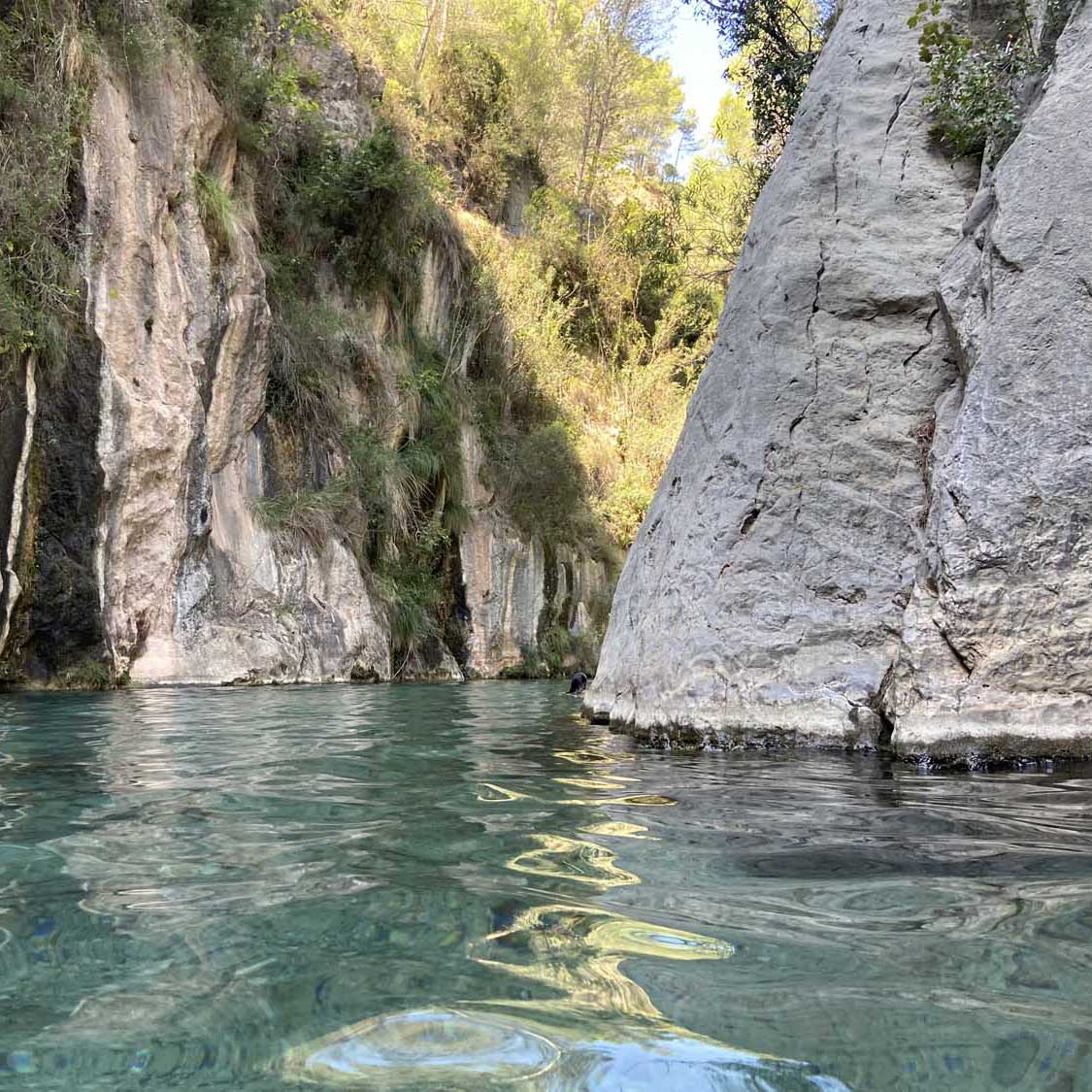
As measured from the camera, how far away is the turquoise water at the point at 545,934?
127cm

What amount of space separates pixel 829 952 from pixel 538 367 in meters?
20.8

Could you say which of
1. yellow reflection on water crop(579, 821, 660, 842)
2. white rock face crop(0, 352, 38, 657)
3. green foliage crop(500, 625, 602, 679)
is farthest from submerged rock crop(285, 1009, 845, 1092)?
green foliage crop(500, 625, 602, 679)

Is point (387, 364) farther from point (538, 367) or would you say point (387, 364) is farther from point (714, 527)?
point (714, 527)

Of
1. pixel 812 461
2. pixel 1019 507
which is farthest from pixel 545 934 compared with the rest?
pixel 812 461

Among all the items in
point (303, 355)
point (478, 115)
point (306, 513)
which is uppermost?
point (478, 115)

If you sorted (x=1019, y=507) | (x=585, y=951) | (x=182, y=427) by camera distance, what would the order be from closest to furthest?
(x=585, y=951) < (x=1019, y=507) < (x=182, y=427)

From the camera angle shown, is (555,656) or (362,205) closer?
(362,205)

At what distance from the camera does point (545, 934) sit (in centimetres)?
178

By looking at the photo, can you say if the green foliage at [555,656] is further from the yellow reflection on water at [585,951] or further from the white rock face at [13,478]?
the yellow reflection on water at [585,951]

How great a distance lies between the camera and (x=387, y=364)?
16.4m

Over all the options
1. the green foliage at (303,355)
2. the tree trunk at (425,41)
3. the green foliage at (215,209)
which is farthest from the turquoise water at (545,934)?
the tree trunk at (425,41)

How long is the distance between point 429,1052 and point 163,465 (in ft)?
35.0

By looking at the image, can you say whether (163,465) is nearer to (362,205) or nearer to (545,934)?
(362,205)

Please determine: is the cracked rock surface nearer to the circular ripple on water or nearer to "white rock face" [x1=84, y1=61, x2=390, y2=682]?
the circular ripple on water
